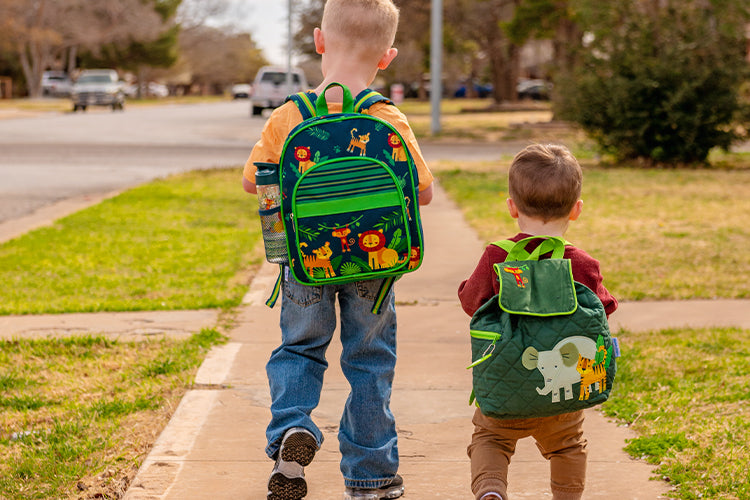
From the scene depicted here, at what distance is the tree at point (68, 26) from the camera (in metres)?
61.6

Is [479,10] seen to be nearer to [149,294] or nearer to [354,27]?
[149,294]

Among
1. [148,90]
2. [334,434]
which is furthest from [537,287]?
[148,90]

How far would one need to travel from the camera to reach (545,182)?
2.64 m

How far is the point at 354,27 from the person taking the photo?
114 inches

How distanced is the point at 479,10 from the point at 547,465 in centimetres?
3656

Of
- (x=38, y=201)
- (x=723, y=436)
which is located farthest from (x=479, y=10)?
(x=723, y=436)

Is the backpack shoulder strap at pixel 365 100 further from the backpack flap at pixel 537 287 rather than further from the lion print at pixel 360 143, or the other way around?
the backpack flap at pixel 537 287

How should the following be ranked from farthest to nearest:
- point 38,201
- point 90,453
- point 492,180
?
point 492,180
point 38,201
point 90,453

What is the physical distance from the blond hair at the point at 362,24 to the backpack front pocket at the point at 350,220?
1.30 ft

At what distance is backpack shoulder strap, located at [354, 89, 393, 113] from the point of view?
9.44 ft

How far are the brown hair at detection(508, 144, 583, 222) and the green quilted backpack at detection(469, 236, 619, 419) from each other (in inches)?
5.6

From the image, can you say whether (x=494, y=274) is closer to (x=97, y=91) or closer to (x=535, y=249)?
(x=535, y=249)


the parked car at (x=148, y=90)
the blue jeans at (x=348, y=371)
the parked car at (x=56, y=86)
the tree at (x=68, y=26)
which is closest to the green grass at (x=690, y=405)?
the blue jeans at (x=348, y=371)

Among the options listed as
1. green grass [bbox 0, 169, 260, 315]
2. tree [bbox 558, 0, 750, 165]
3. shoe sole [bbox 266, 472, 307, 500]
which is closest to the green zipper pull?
shoe sole [bbox 266, 472, 307, 500]
